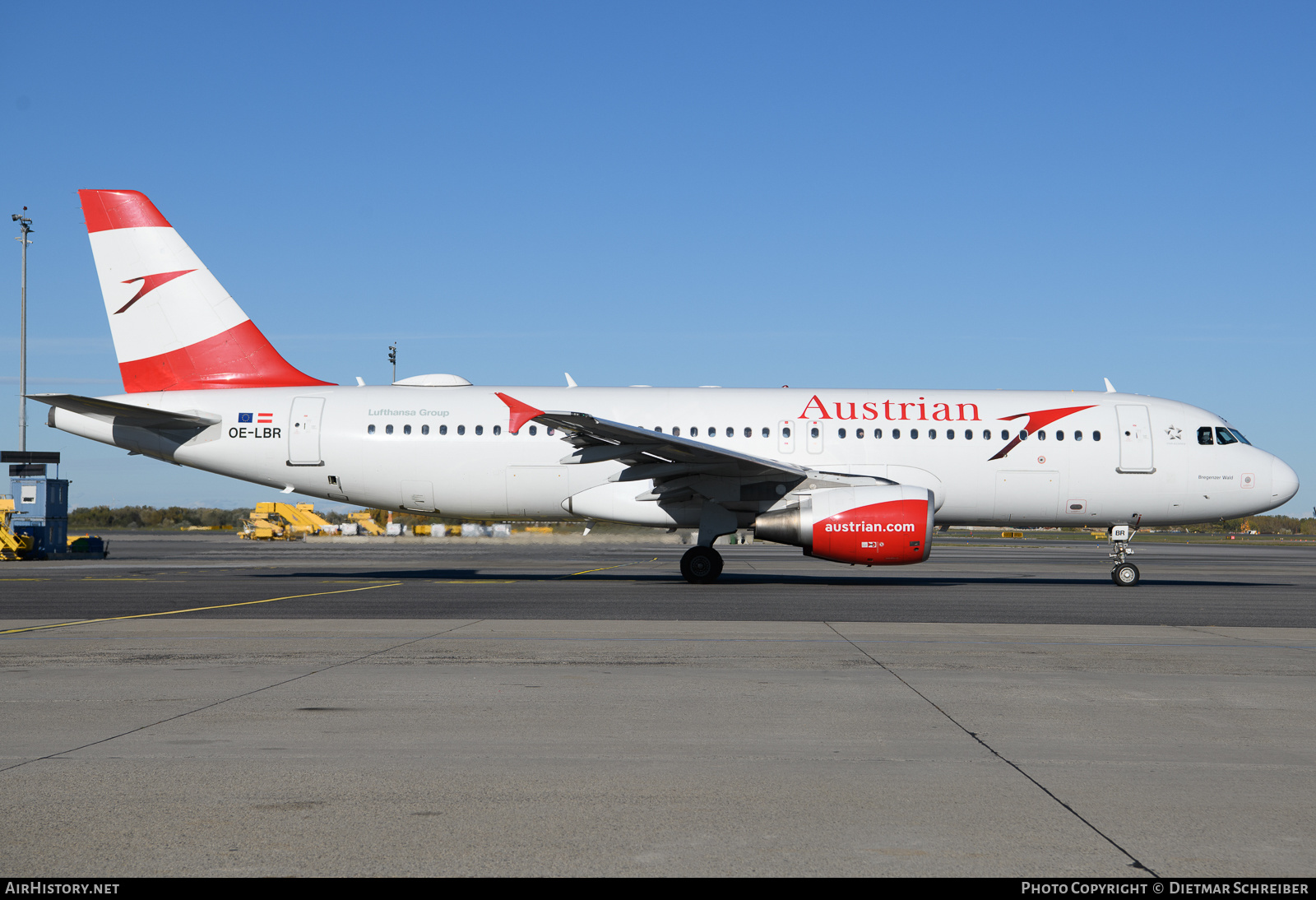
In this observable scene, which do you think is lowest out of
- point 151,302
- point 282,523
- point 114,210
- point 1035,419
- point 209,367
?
point 282,523

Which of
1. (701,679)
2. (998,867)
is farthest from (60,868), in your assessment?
(701,679)

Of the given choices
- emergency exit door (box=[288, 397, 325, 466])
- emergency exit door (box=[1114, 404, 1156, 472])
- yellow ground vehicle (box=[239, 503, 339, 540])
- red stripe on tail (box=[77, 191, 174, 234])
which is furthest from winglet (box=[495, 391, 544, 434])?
yellow ground vehicle (box=[239, 503, 339, 540])

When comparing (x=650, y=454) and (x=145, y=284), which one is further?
(x=145, y=284)

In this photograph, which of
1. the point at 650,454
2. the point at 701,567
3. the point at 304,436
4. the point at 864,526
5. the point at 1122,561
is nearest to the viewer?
the point at 864,526

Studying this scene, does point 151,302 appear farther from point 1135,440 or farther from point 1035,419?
point 1135,440

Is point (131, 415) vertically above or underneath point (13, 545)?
above

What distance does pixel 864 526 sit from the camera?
17.8 meters

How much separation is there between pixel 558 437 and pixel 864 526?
21.2ft

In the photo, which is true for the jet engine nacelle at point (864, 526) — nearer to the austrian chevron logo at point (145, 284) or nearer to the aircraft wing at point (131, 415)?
the aircraft wing at point (131, 415)

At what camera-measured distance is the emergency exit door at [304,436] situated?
66.4ft

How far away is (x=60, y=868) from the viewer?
11.6 feet

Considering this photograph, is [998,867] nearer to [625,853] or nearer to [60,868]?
[625,853]

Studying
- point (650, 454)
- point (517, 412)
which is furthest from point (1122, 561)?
point (517, 412)

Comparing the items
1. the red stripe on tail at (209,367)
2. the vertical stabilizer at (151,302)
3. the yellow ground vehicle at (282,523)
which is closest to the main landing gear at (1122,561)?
the red stripe on tail at (209,367)
